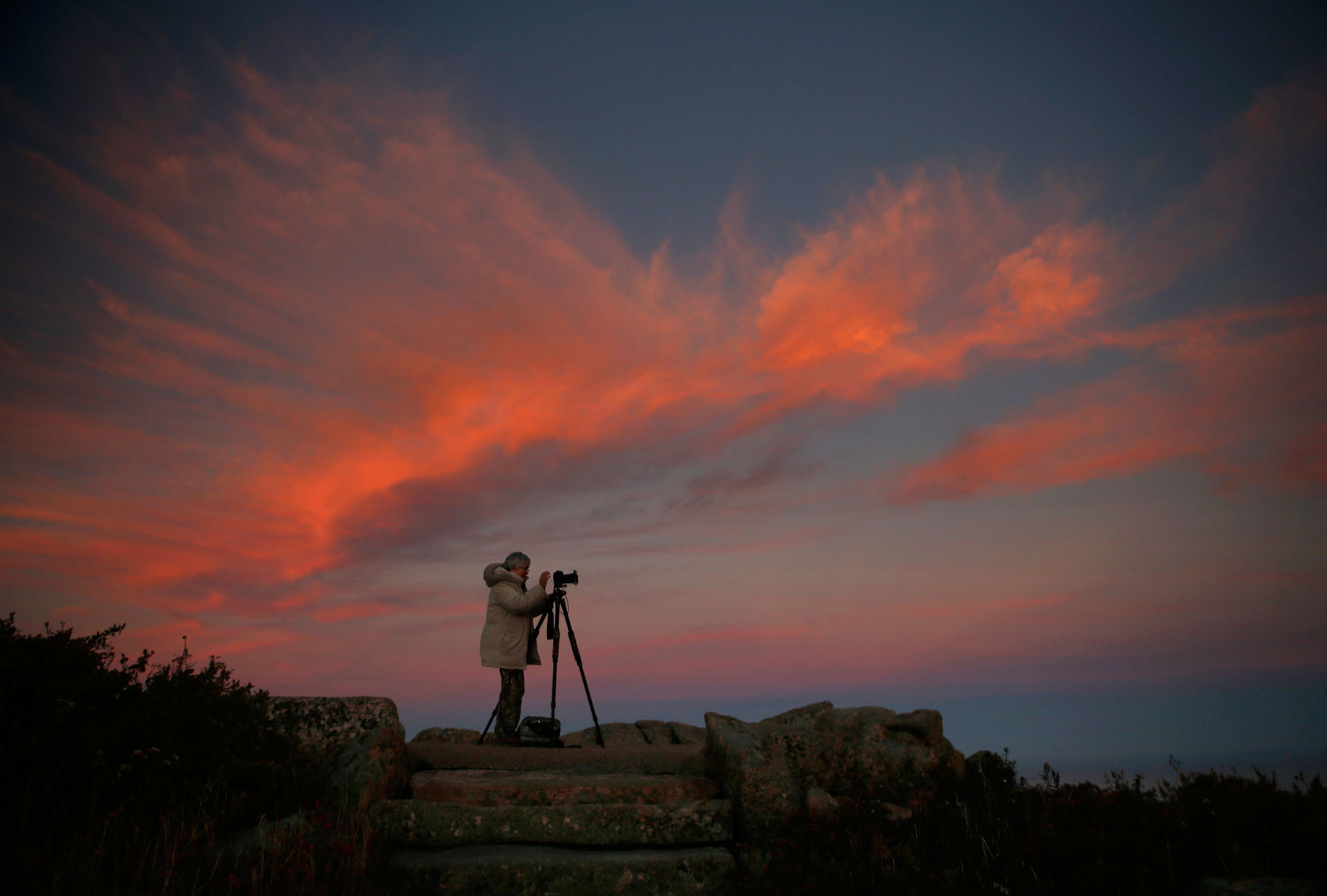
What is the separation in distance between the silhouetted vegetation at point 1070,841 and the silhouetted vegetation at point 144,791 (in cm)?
490

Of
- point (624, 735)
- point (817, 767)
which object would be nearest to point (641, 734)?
point (624, 735)

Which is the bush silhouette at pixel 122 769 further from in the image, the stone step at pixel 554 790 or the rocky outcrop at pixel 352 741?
the stone step at pixel 554 790

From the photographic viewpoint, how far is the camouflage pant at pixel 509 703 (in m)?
12.9

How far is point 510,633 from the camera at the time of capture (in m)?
13.3

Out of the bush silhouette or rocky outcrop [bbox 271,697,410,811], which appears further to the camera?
rocky outcrop [bbox 271,697,410,811]

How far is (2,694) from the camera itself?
25.0 feet

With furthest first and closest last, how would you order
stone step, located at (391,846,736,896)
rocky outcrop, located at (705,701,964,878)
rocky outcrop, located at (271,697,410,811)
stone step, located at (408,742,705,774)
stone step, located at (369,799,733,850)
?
1. stone step, located at (408,742,705,774)
2. rocky outcrop, located at (705,701,964,878)
3. rocky outcrop, located at (271,697,410,811)
4. stone step, located at (369,799,733,850)
5. stone step, located at (391,846,736,896)

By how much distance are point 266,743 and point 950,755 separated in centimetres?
917

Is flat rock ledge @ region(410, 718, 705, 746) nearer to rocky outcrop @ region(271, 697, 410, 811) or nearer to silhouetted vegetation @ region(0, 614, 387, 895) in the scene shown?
rocky outcrop @ region(271, 697, 410, 811)

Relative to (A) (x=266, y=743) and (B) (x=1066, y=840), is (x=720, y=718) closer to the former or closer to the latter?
(B) (x=1066, y=840)

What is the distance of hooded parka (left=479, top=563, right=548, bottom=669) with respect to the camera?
13.1m

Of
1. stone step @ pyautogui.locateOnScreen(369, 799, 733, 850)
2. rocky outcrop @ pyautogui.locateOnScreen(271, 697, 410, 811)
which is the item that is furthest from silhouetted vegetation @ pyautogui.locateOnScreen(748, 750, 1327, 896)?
rocky outcrop @ pyautogui.locateOnScreen(271, 697, 410, 811)

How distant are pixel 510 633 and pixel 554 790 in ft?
13.3

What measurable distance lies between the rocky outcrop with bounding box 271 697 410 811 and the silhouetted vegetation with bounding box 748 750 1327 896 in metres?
4.68
